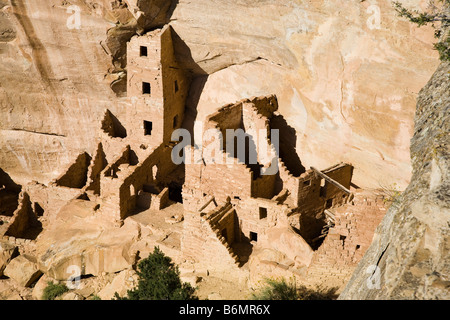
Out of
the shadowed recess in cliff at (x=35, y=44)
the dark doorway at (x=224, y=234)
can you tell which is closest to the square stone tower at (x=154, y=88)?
the shadowed recess in cliff at (x=35, y=44)

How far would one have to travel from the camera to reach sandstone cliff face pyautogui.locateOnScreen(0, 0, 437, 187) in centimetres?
1803

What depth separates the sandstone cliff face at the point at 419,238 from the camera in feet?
32.9

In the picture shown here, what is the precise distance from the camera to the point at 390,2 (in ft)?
56.4

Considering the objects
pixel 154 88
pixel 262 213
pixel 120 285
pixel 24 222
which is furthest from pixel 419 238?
pixel 24 222

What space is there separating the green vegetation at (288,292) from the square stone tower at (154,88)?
831 centimetres

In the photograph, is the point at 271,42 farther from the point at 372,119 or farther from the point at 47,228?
the point at 47,228

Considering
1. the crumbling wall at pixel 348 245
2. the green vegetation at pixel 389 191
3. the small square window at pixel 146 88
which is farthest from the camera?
the small square window at pixel 146 88

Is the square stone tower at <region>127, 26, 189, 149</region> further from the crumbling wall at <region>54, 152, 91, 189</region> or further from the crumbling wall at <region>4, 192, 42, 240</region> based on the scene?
the crumbling wall at <region>4, 192, 42, 240</region>

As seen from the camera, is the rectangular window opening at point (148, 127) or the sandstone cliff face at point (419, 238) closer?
the sandstone cliff face at point (419, 238)

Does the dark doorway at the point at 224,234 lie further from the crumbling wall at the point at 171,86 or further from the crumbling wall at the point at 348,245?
the crumbling wall at the point at 171,86

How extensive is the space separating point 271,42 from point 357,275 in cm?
978

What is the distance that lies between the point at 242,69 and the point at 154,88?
10.1ft

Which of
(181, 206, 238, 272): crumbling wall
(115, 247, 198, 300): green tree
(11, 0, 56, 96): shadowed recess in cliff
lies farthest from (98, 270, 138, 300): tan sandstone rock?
(11, 0, 56, 96): shadowed recess in cliff

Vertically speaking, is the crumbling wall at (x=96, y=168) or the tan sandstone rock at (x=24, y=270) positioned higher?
the crumbling wall at (x=96, y=168)
